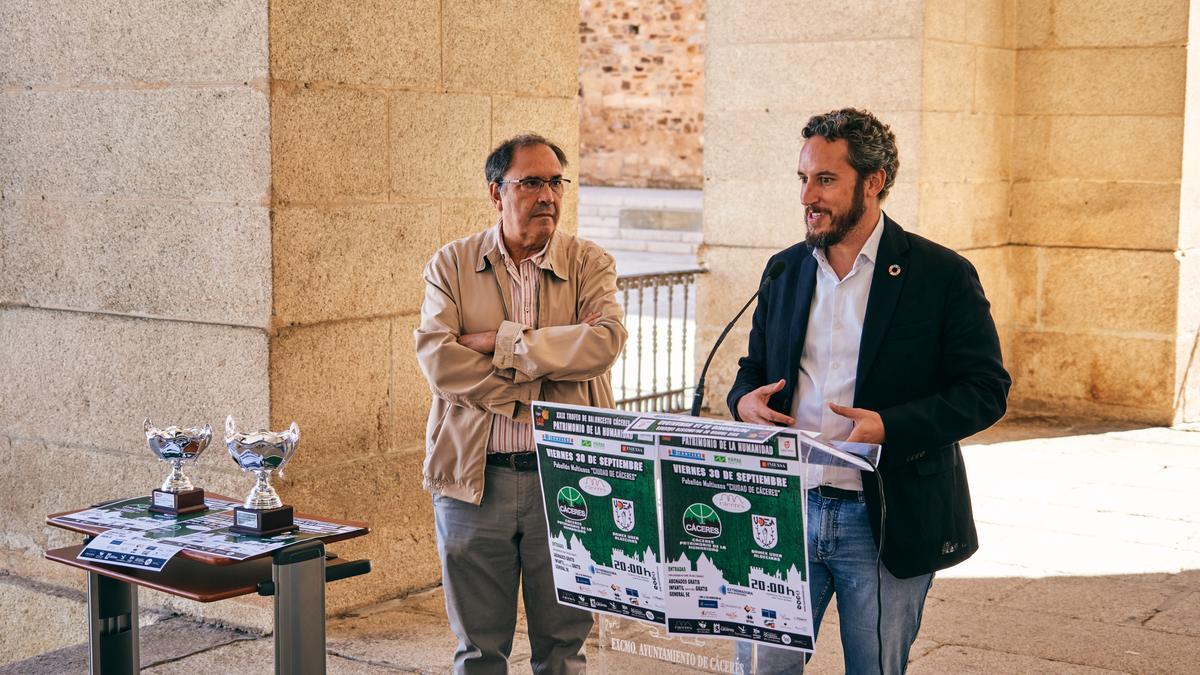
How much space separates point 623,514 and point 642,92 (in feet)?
74.2

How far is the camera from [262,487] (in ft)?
10.8

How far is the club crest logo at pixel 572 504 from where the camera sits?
2834mm

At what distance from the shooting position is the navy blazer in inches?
110

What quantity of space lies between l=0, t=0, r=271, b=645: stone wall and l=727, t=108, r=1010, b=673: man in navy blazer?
7.59ft

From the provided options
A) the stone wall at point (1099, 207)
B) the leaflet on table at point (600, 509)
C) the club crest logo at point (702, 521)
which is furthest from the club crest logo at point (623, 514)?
the stone wall at point (1099, 207)

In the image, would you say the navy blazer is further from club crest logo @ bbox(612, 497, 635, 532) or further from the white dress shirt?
club crest logo @ bbox(612, 497, 635, 532)

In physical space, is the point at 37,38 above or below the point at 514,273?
above

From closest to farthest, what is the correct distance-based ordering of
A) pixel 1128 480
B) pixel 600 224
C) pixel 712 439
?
pixel 712 439 → pixel 1128 480 → pixel 600 224

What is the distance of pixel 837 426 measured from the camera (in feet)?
9.53

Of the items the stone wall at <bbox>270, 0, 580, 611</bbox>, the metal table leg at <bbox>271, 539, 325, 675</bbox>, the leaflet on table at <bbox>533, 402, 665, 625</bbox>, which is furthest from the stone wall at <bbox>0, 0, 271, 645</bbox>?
the leaflet on table at <bbox>533, 402, 665, 625</bbox>

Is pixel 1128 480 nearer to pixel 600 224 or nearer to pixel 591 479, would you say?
pixel 591 479

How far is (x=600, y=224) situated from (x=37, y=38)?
16.3 m

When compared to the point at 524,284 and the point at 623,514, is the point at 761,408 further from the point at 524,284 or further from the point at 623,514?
the point at 524,284

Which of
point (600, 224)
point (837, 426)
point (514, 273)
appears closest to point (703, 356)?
point (514, 273)
